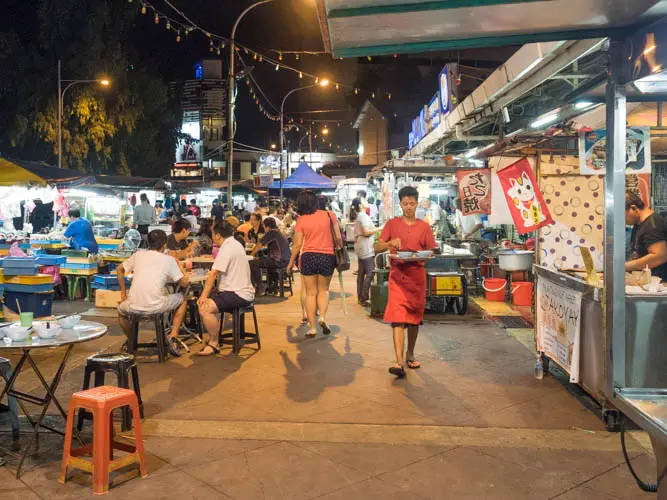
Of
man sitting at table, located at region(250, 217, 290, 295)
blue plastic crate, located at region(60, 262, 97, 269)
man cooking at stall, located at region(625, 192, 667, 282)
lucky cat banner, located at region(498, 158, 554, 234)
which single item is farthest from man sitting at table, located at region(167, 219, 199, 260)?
man cooking at stall, located at region(625, 192, 667, 282)

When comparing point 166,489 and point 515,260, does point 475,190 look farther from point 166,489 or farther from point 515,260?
point 166,489

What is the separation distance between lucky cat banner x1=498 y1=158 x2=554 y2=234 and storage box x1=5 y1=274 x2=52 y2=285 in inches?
278

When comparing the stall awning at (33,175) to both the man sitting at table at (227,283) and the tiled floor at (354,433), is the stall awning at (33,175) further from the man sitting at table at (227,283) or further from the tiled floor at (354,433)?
the man sitting at table at (227,283)

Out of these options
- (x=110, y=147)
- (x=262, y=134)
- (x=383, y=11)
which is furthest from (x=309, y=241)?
(x=262, y=134)

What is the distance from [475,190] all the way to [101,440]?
5.86m

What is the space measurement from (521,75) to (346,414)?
483 cm

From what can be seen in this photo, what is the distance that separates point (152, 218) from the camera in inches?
733

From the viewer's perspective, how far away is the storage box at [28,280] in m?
9.66

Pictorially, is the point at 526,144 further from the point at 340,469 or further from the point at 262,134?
the point at 262,134

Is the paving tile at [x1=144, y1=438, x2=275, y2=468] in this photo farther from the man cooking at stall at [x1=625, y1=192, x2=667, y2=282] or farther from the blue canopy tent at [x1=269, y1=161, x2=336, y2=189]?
the blue canopy tent at [x1=269, y1=161, x2=336, y2=189]

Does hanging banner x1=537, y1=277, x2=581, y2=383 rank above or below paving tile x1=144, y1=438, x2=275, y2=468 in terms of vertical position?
above

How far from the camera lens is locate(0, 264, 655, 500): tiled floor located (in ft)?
14.0

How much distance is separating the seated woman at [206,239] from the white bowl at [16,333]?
688 cm

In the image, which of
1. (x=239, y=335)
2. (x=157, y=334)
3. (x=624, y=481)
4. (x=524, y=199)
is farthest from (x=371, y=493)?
(x=239, y=335)
